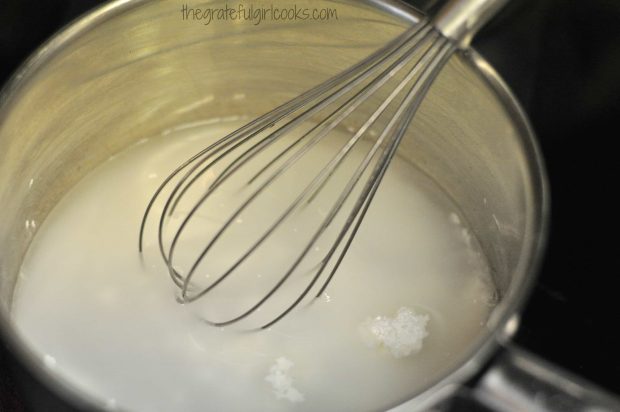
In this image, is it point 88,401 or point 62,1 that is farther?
point 62,1

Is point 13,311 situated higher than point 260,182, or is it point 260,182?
point 260,182

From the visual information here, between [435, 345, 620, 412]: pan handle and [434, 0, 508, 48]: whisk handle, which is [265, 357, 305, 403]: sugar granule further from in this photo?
[434, 0, 508, 48]: whisk handle

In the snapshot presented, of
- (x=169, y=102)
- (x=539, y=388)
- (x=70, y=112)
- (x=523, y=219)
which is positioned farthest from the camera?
(x=169, y=102)

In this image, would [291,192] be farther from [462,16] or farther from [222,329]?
[462,16]

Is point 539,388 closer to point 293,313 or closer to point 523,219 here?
point 523,219

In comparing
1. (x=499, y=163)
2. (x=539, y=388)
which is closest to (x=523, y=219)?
(x=499, y=163)

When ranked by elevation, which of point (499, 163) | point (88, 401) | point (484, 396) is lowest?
point (88, 401)

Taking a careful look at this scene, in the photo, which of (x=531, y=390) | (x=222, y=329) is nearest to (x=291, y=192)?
(x=222, y=329)

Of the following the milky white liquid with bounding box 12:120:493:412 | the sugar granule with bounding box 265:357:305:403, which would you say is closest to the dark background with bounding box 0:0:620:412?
the milky white liquid with bounding box 12:120:493:412
